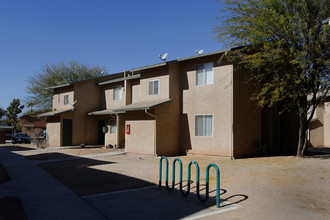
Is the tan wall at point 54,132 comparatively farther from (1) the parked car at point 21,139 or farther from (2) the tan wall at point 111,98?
(1) the parked car at point 21,139

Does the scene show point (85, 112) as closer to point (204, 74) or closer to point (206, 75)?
point (204, 74)

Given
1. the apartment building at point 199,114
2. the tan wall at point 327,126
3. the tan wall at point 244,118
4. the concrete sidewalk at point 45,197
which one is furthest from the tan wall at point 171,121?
the tan wall at point 327,126

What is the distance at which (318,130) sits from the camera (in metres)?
24.5

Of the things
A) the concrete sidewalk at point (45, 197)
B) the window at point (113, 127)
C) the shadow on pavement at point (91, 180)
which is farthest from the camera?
the window at point (113, 127)

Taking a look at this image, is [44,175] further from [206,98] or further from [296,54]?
[296,54]

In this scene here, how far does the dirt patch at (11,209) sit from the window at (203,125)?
1073 cm

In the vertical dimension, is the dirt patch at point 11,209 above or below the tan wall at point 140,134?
below

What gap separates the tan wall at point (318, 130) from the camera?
2419cm

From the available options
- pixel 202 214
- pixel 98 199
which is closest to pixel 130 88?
pixel 98 199

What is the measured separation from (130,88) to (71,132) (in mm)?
6629

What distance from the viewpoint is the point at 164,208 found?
233 inches

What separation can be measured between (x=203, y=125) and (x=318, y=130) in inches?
573

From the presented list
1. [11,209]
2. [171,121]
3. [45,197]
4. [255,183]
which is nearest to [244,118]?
[171,121]

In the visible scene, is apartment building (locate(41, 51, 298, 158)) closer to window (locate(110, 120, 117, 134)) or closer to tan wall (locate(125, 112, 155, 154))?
tan wall (locate(125, 112, 155, 154))
